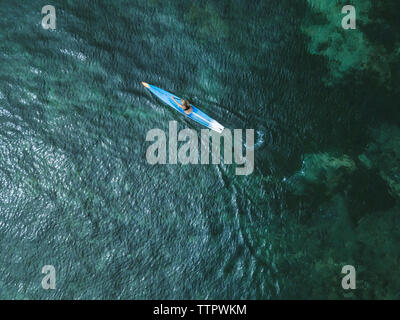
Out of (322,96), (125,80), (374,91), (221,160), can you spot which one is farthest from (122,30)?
(374,91)

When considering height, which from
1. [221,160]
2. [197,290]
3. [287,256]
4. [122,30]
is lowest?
[197,290]

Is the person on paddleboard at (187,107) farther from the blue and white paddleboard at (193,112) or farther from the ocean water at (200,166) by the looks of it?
the ocean water at (200,166)

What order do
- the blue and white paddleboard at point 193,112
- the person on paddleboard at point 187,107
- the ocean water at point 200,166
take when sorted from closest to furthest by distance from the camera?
the ocean water at point 200,166, the person on paddleboard at point 187,107, the blue and white paddleboard at point 193,112

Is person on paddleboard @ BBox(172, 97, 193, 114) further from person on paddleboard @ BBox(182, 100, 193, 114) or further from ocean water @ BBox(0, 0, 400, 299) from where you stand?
ocean water @ BBox(0, 0, 400, 299)

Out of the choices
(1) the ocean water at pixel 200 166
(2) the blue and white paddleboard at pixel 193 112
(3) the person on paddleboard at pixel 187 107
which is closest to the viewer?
(1) the ocean water at pixel 200 166

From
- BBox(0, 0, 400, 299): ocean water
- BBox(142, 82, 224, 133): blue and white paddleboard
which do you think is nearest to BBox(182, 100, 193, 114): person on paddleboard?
BBox(142, 82, 224, 133): blue and white paddleboard

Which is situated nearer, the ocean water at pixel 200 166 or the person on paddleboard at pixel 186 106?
the ocean water at pixel 200 166

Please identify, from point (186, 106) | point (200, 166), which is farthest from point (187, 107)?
point (200, 166)

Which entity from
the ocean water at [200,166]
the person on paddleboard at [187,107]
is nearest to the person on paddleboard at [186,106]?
the person on paddleboard at [187,107]

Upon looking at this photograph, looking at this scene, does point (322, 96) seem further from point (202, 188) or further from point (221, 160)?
point (202, 188)
